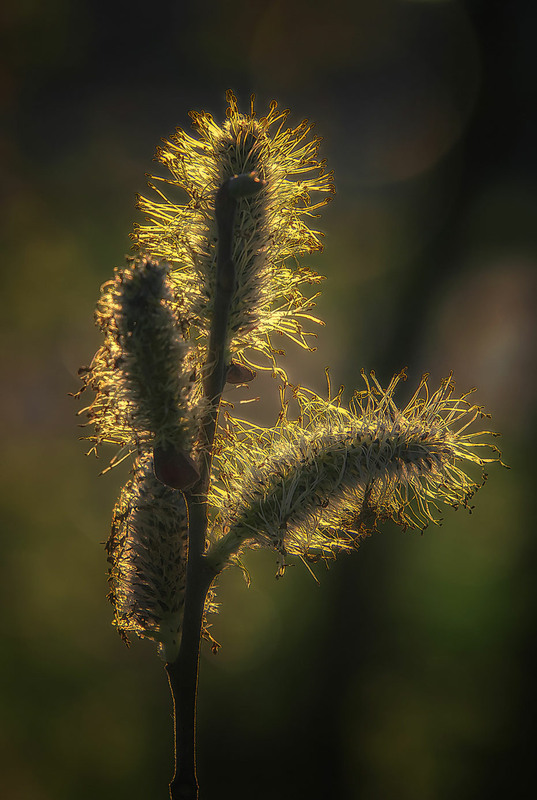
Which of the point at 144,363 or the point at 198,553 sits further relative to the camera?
the point at 198,553

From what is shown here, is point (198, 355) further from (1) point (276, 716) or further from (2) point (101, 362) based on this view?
(1) point (276, 716)

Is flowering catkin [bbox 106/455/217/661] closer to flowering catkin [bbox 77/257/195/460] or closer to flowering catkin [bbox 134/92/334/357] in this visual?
flowering catkin [bbox 77/257/195/460]

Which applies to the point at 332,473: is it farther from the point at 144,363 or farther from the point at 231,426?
the point at 144,363

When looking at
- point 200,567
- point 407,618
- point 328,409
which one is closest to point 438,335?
point 407,618

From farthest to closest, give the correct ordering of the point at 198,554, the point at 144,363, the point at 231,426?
the point at 231,426 → the point at 198,554 → the point at 144,363

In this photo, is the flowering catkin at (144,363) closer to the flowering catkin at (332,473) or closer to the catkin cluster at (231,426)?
the catkin cluster at (231,426)

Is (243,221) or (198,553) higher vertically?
(243,221)

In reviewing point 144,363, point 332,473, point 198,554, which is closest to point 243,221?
point 144,363
